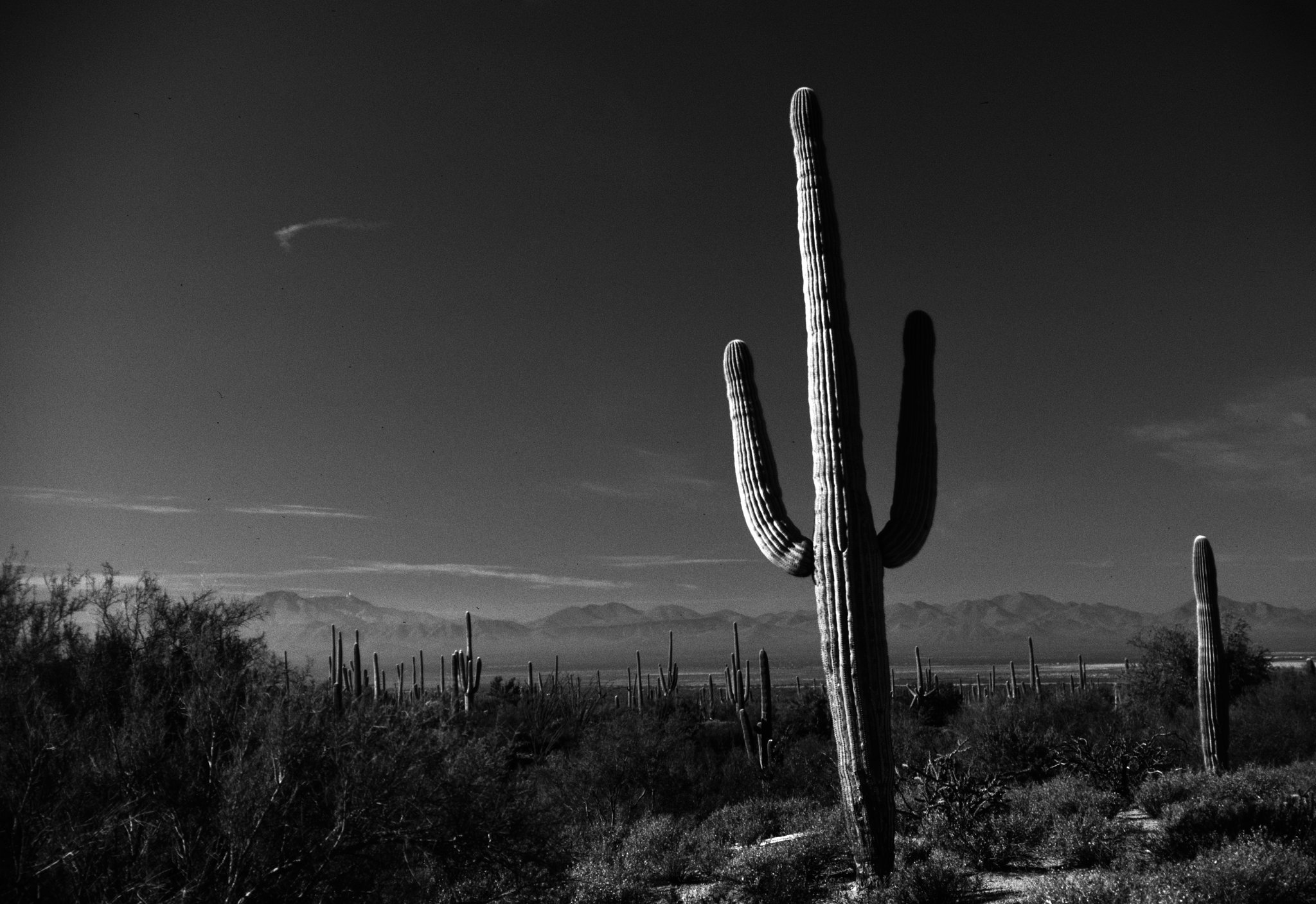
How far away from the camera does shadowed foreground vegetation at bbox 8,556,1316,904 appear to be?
673 centimetres

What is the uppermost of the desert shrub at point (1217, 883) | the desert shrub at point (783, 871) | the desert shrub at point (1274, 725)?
the desert shrub at point (1217, 883)

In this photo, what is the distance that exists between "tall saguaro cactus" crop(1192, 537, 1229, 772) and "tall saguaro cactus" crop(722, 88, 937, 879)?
9595 millimetres

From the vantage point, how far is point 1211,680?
54.7 feet

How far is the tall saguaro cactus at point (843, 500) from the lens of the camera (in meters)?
8.81

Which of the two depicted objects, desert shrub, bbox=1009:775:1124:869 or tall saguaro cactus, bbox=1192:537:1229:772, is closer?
desert shrub, bbox=1009:775:1124:869

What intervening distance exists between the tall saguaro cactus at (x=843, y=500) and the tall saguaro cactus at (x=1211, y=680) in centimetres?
960

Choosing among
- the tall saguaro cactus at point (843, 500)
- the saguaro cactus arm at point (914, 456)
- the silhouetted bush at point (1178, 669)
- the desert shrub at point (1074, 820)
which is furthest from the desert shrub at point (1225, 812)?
the silhouetted bush at point (1178, 669)

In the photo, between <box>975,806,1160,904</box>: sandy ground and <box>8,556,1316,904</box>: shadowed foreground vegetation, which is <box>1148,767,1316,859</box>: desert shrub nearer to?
<box>8,556,1316,904</box>: shadowed foreground vegetation

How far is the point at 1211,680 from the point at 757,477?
11109mm

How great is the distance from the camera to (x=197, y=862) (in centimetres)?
670

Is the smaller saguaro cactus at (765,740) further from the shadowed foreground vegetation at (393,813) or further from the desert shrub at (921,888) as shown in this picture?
the desert shrub at (921,888)

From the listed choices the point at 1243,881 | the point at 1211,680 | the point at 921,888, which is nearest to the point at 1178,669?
the point at 1211,680

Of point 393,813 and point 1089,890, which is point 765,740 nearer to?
point 1089,890

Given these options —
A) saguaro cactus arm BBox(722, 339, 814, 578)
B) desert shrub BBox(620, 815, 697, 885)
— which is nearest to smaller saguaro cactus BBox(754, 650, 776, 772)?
desert shrub BBox(620, 815, 697, 885)
